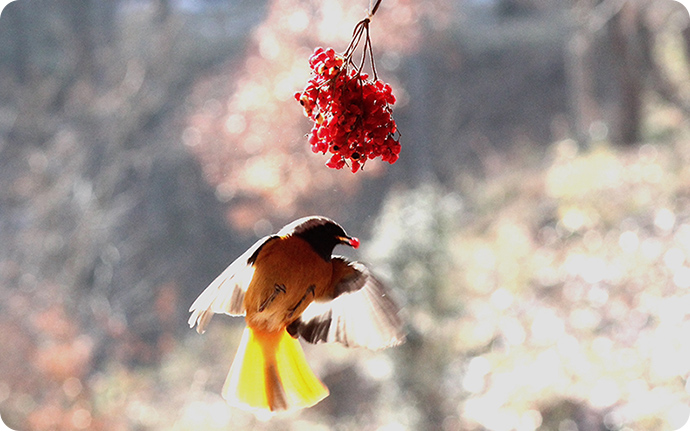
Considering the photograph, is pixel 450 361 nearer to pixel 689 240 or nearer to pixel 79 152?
pixel 689 240

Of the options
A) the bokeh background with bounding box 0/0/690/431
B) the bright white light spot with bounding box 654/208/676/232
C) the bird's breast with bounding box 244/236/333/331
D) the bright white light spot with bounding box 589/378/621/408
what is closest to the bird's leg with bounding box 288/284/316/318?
the bird's breast with bounding box 244/236/333/331

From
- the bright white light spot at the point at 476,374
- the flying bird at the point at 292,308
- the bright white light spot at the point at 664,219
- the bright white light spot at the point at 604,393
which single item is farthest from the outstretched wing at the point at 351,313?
the bright white light spot at the point at 664,219

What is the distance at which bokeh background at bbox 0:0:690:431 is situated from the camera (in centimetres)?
228

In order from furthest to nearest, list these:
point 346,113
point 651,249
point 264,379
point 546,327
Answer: point 651,249 < point 546,327 < point 264,379 < point 346,113

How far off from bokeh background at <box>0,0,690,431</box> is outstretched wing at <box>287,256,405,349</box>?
1380 mm

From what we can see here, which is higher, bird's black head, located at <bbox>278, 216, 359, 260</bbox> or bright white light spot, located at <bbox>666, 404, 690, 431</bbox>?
bright white light spot, located at <bbox>666, 404, 690, 431</bbox>

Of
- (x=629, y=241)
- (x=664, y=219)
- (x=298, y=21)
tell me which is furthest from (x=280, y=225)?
(x=664, y=219)

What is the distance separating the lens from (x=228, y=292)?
72 centimetres

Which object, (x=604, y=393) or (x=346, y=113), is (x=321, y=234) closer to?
(x=346, y=113)

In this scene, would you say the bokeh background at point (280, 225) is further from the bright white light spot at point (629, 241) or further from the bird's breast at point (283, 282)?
the bird's breast at point (283, 282)

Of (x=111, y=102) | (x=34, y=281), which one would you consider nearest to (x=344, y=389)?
(x=34, y=281)

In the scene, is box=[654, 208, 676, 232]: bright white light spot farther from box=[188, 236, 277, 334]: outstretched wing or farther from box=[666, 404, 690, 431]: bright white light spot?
box=[188, 236, 277, 334]: outstretched wing

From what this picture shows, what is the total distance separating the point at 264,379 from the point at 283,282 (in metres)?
0.12

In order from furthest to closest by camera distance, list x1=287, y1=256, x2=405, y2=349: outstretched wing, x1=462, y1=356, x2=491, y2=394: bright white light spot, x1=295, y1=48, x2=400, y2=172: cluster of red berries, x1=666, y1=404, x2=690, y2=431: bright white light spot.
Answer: x1=462, y1=356, x2=491, y2=394: bright white light spot < x1=666, y1=404, x2=690, y2=431: bright white light spot < x1=287, y1=256, x2=405, y2=349: outstretched wing < x1=295, y1=48, x2=400, y2=172: cluster of red berries
